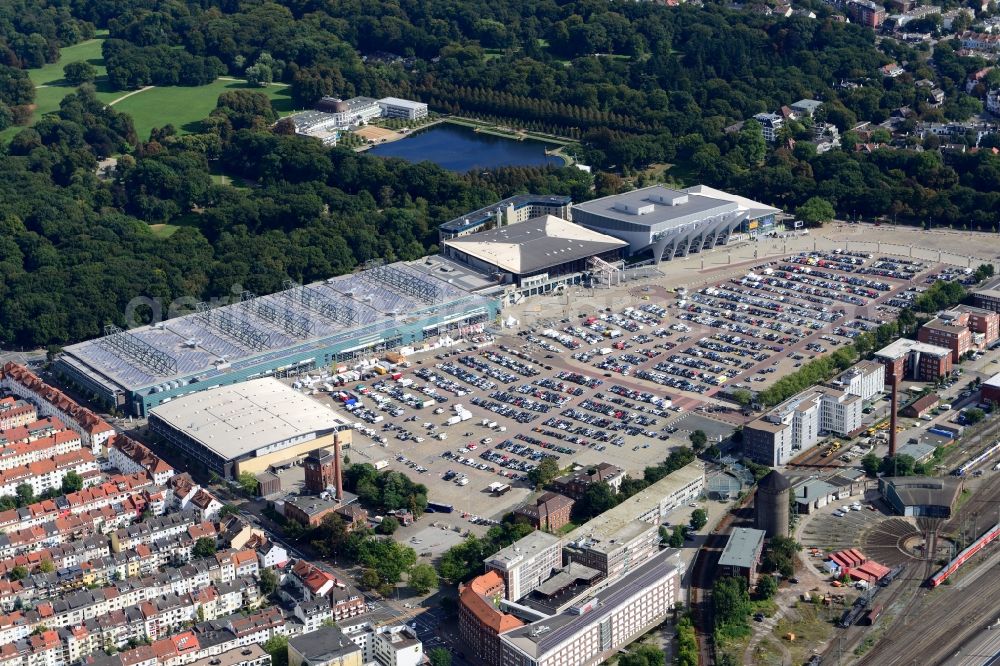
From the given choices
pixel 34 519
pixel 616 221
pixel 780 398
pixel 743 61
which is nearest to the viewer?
pixel 34 519

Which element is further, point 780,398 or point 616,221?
point 616,221

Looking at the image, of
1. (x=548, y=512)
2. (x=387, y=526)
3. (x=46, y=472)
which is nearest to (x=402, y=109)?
(x=46, y=472)

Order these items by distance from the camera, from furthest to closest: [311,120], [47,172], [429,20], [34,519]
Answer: [429,20] < [311,120] < [47,172] < [34,519]

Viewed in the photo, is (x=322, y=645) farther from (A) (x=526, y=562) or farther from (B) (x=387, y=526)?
(B) (x=387, y=526)

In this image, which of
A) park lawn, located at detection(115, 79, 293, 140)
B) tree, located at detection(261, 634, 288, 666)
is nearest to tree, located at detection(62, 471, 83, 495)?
tree, located at detection(261, 634, 288, 666)

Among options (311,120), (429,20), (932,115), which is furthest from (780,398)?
(429,20)

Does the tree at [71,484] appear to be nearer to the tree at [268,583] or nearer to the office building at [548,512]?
the tree at [268,583]

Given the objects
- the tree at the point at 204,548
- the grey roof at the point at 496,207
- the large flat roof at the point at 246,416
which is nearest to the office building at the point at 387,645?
the tree at the point at 204,548

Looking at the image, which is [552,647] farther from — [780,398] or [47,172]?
[47,172]
